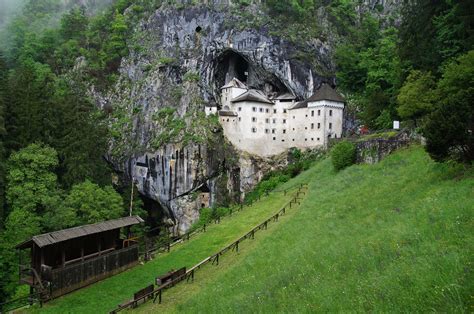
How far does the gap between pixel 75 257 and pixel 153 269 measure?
4.27 meters

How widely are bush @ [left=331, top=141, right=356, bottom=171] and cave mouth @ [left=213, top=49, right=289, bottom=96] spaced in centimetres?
2789

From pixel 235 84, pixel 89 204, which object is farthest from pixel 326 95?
pixel 89 204

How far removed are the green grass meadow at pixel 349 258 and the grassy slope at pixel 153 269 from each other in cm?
9

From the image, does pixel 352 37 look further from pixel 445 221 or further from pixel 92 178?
pixel 445 221

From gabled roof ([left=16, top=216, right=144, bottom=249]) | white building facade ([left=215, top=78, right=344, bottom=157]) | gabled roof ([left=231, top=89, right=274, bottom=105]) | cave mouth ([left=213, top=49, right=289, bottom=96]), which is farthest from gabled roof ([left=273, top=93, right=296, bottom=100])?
gabled roof ([left=16, top=216, right=144, bottom=249])

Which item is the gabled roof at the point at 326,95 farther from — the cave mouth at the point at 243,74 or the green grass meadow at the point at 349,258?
the green grass meadow at the point at 349,258

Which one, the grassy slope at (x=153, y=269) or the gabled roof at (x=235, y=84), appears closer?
the grassy slope at (x=153, y=269)

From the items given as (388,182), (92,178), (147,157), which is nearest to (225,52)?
(147,157)

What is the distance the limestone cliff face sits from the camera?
54719mm

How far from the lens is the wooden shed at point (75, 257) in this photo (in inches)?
746

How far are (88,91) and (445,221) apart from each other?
59.4 meters

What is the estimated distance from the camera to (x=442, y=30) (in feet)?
104

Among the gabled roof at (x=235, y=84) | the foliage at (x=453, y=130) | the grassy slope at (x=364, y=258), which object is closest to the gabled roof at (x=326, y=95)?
the gabled roof at (x=235, y=84)

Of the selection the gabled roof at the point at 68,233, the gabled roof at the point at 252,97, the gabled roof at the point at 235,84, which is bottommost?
the gabled roof at the point at 68,233
